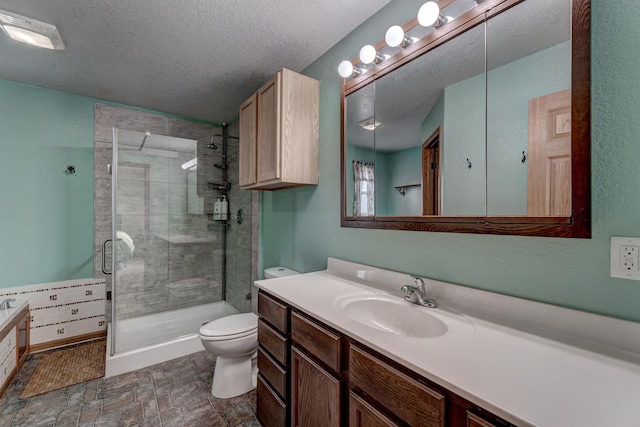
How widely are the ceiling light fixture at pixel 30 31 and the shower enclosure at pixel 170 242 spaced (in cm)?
76

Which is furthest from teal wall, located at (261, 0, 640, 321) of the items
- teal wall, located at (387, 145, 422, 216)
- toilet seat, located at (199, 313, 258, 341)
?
toilet seat, located at (199, 313, 258, 341)

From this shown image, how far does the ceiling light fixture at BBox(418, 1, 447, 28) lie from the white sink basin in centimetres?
128

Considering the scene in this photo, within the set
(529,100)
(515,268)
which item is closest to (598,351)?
(515,268)

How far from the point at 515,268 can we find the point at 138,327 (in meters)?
3.24

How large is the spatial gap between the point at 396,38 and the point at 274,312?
153 centimetres

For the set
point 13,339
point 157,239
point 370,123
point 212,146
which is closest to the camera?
point 370,123

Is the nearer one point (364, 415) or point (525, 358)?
point (525, 358)

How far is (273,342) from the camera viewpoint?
4.73ft

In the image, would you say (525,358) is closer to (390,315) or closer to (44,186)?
(390,315)

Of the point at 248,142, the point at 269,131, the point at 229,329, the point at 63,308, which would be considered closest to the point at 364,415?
the point at 229,329

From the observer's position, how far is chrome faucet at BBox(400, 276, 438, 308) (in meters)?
1.19

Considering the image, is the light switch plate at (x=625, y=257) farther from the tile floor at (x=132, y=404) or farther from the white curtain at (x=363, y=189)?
the tile floor at (x=132, y=404)

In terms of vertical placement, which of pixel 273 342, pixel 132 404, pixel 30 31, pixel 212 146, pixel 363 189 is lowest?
pixel 132 404

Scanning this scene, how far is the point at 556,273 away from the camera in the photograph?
936 mm
